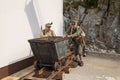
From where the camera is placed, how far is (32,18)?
6.79 m

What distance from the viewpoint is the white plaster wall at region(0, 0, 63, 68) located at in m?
5.36

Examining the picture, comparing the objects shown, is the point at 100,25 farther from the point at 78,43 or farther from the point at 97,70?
the point at 97,70

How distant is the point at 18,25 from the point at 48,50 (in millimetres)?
1355

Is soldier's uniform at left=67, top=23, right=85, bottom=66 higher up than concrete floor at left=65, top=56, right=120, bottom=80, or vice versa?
soldier's uniform at left=67, top=23, right=85, bottom=66

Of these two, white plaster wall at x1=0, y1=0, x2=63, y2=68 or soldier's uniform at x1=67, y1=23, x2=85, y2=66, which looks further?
soldier's uniform at x1=67, y1=23, x2=85, y2=66

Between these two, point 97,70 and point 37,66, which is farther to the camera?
point 97,70

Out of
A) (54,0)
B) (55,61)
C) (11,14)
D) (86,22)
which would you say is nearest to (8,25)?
(11,14)

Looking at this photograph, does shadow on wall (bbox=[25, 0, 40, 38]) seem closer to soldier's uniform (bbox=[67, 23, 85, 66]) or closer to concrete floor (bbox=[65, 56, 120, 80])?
soldier's uniform (bbox=[67, 23, 85, 66])

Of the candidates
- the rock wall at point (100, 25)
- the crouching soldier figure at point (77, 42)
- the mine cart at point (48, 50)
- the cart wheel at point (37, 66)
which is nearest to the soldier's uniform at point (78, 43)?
the crouching soldier figure at point (77, 42)

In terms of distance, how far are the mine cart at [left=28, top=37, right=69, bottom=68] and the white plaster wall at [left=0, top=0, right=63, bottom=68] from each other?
0.68m

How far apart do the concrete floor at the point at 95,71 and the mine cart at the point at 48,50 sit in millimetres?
623

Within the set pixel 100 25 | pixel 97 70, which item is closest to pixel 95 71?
pixel 97 70

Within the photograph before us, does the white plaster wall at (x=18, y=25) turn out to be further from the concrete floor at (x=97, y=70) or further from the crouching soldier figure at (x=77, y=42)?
the concrete floor at (x=97, y=70)

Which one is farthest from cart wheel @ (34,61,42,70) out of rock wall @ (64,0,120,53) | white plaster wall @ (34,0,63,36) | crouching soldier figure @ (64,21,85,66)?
rock wall @ (64,0,120,53)
